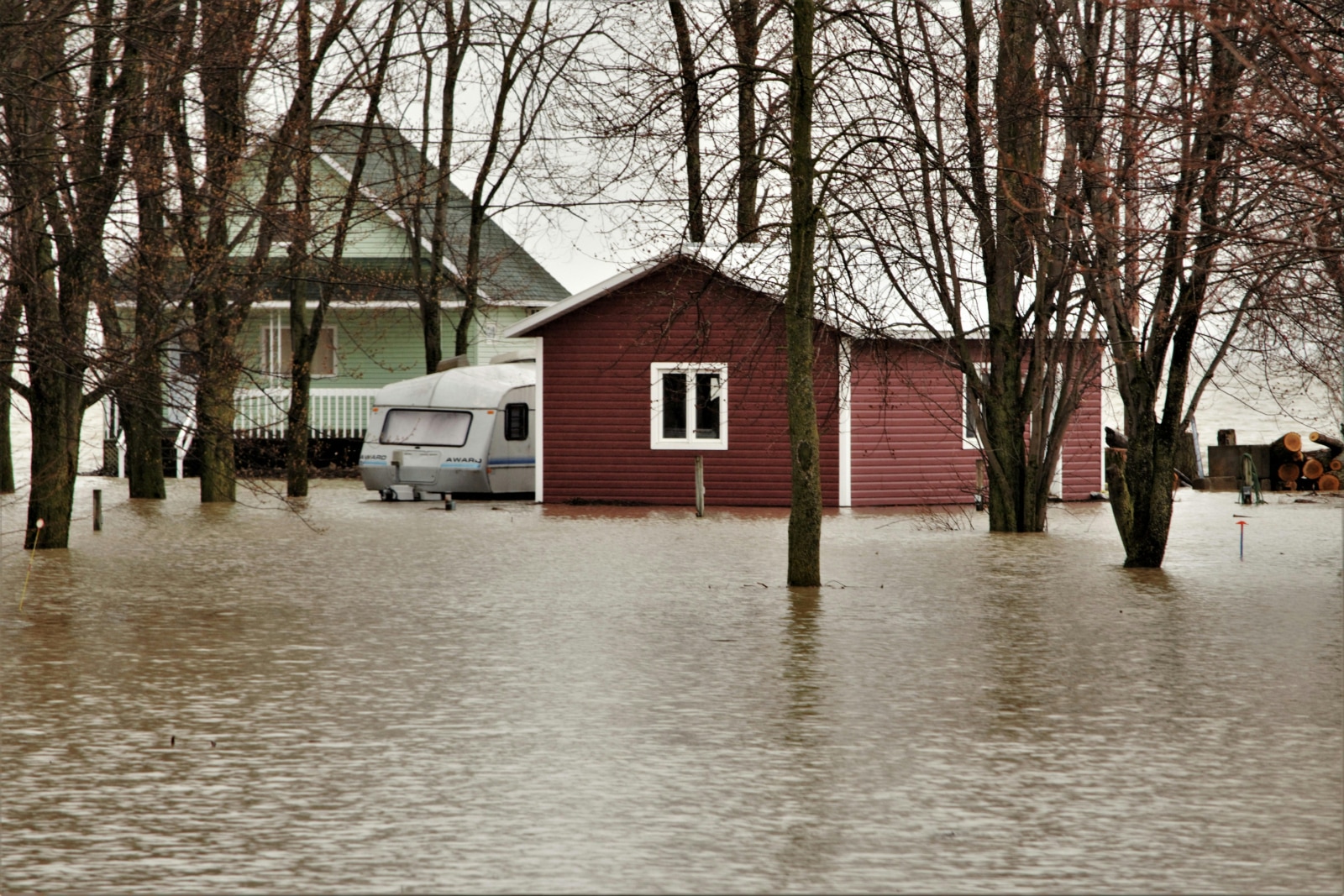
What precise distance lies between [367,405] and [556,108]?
971 centimetres

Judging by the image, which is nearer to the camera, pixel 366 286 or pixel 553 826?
pixel 553 826

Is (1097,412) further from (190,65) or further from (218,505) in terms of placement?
(190,65)

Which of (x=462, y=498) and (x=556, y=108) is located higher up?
(x=556, y=108)

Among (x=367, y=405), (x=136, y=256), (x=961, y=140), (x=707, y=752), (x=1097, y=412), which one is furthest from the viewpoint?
(x=367, y=405)

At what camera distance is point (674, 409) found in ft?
112

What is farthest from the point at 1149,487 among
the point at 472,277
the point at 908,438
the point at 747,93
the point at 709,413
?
the point at 472,277

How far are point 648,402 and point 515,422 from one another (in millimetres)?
3272

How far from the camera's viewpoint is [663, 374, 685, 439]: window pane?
111ft

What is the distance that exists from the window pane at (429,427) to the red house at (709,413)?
6.40ft

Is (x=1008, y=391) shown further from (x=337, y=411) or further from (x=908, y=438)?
(x=337, y=411)

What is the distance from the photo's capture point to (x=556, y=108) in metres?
39.6

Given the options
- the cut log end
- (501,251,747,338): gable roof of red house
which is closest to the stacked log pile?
the cut log end

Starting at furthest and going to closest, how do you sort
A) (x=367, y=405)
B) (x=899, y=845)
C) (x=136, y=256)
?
1. (x=367, y=405)
2. (x=136, y=256)
3. (x=899, y=845)

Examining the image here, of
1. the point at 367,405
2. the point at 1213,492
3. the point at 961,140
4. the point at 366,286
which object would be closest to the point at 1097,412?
the point at 1213,492
